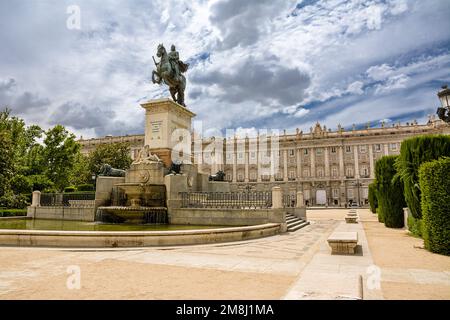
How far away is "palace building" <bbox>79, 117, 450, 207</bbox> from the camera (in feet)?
265

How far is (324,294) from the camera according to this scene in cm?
434

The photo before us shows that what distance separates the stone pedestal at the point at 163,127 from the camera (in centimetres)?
1716

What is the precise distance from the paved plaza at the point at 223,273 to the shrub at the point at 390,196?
8.89 meters

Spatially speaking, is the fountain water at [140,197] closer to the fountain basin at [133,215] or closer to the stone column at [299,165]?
the fountain basin at [133,215]

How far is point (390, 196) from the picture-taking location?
17.1 meters

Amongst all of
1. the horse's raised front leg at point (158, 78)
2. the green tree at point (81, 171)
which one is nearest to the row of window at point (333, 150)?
the green tree at point (81, 171)

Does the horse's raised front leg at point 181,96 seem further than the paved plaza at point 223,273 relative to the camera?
Yes

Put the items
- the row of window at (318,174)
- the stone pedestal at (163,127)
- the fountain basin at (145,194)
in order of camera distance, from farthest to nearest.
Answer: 1. the row of window at (318,174)
2. the stone pedestal at (163,127)
3. the fountain basin at (145,194)

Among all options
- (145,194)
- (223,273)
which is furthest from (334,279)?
(145,194)

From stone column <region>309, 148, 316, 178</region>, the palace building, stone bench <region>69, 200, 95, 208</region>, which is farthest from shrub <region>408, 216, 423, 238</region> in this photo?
stone column <region>309, 148, 316, 178</region>

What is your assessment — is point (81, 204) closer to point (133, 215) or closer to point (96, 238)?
point (133, 215)
